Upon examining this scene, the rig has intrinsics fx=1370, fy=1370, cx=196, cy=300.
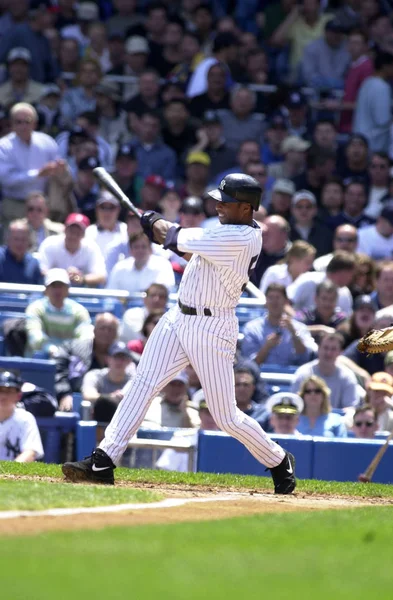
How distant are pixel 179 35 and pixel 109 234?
4774mm

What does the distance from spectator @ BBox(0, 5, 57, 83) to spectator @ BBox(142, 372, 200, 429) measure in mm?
6895

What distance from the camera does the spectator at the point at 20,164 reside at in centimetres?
1454

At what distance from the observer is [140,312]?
498 inches

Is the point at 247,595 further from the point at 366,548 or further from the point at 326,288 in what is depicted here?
the point at 326,288

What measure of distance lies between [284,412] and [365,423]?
28.2 inches

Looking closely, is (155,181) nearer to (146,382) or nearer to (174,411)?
(174,411)

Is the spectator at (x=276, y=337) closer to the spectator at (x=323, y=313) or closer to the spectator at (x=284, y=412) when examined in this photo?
the spectator at (x=323, y=313)

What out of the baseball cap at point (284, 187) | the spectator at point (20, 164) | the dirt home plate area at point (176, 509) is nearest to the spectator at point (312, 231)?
the baseball cap at point (284, 187)

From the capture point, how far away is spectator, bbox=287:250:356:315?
1332 cm

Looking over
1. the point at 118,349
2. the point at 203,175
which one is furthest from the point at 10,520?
the point at 203,175

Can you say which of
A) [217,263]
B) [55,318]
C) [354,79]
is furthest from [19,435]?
[354,79]

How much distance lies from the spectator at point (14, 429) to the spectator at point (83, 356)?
1511mm

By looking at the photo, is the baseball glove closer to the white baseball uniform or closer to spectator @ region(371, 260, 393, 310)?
the white baseball uniform

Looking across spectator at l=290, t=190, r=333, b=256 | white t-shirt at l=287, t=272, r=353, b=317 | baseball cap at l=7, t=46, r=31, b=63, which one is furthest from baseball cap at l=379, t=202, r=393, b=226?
baseball cap at l=7, t=46, r=31, b=63
